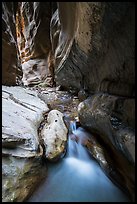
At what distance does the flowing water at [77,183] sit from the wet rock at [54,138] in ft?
0.45

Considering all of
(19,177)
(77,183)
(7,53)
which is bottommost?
(77,183)

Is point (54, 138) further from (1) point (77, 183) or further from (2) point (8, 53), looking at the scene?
(2) point (8, 53)

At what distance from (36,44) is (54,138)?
401 inches

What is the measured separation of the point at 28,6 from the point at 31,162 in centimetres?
1292

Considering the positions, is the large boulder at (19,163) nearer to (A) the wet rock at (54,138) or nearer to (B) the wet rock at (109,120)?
(A) the wet rock at (54,138)

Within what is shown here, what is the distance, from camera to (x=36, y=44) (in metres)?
11.8

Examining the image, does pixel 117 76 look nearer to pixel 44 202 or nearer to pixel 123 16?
pixel 123 16

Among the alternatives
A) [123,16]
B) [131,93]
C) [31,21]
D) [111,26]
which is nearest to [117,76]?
[131,93]

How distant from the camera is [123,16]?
5.79 feet

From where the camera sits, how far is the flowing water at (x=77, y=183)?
2.01 meters

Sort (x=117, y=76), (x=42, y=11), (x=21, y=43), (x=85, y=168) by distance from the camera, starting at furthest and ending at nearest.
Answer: (x=21, y=43) < (x=42, y=11) < (x=85, y=168) < (x=117, y=76)

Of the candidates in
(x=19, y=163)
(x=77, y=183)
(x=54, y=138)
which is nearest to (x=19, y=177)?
(x=19, y=163)

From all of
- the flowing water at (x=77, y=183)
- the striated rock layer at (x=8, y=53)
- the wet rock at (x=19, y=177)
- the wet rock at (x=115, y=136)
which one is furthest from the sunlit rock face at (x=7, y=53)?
the wet rock at (x=19, y=177)

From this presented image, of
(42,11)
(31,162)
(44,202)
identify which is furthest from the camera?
(42,11)
